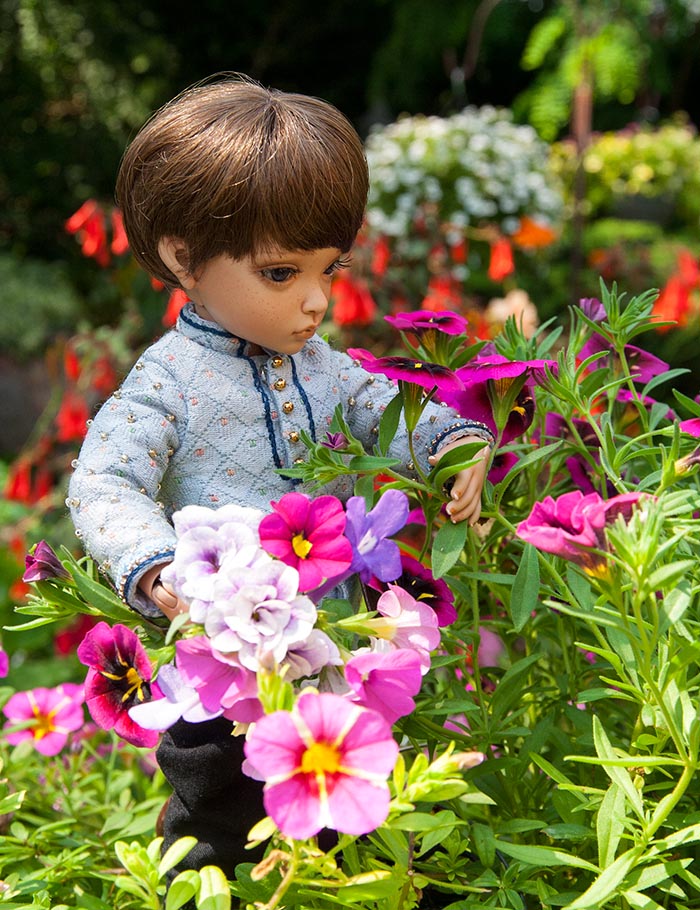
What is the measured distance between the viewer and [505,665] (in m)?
1.13

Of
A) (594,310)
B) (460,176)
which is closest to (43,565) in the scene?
(594,310)

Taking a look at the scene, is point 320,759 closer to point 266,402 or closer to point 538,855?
point 538,855

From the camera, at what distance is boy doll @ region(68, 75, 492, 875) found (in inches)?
33.4

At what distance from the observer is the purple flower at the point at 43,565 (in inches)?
32.4

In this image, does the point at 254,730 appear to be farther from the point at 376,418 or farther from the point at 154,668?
the point at 376,418

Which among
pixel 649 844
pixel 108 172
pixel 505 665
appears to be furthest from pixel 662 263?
pixel 649 844

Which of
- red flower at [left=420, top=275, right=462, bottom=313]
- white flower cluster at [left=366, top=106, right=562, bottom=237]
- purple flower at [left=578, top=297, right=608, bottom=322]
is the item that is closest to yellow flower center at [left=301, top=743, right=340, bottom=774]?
purple flower at [left=578, top=297, right=608, bottom=322]

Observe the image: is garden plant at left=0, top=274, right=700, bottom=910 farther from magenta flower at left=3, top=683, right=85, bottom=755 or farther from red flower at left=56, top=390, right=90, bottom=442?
red flower at left=56, top=390, right=90, bottom=442

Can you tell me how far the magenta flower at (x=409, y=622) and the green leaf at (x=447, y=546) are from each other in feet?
0.11

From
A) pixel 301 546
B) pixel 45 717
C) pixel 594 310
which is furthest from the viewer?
pixel 45 717

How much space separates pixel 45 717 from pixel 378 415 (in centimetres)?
52

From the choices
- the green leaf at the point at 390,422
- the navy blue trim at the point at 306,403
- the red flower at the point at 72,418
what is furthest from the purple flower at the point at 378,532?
the red flower at the point at 72,418

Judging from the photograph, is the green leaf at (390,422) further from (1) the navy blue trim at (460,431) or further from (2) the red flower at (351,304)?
(2) the red flower at (351,304)

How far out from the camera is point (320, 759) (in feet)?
1.95
